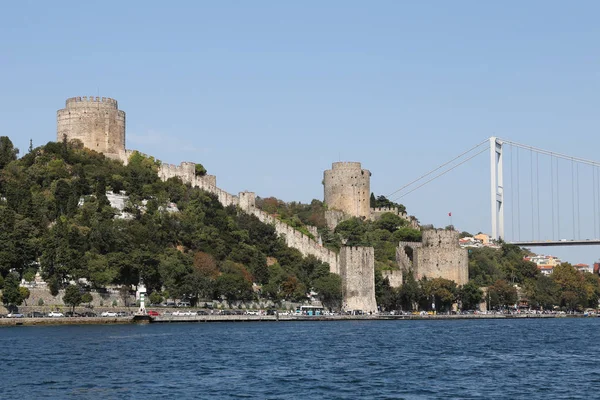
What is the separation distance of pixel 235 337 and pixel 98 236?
13158 mm

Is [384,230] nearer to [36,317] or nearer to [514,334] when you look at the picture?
[514,334]

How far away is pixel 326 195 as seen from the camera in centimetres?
7675

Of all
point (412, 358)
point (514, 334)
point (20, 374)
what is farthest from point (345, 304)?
point (20, 374)

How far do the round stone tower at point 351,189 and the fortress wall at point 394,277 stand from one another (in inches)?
506

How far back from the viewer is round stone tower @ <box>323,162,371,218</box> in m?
75.6

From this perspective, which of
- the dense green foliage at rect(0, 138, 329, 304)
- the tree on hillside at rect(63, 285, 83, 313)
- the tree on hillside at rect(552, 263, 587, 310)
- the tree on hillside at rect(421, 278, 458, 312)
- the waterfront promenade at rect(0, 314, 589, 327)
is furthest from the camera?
the tree on hillside at rect(552, 263, 587, 310)

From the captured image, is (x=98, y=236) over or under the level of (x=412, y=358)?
over

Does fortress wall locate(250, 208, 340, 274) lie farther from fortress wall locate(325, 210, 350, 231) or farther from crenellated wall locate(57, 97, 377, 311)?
fortress wall locate(325, 210, 350, 231)

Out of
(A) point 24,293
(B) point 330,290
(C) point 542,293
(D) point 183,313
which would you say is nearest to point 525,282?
(C) point 542,293

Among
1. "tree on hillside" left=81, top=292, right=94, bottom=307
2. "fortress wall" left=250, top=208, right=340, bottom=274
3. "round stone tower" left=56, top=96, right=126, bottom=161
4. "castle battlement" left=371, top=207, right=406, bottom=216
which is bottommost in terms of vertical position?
"tree on hillside" left=81, top=292, right=94, bottom=307

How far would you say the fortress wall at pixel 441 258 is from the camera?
65250 mm

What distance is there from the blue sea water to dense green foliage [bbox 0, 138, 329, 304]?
220 inches

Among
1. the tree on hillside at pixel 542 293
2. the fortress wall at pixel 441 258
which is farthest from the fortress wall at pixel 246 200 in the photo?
the tree on hillside at pixel 542 293

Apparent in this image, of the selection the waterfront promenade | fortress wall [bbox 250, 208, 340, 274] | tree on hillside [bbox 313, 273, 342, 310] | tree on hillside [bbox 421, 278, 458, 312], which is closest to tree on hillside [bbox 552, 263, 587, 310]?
the waterfront promenade
